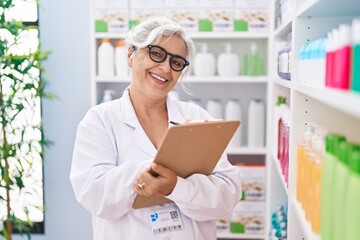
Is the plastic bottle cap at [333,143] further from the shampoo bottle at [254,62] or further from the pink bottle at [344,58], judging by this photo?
the shampoo bottle at [254,62]

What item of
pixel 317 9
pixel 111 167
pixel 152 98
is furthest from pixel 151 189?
pixel 317 9

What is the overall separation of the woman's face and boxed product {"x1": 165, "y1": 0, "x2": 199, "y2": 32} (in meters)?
1.41

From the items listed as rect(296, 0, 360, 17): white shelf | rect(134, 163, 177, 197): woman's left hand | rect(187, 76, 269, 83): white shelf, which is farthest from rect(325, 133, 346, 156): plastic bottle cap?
rect(187, 76, 269, 83): white shelf

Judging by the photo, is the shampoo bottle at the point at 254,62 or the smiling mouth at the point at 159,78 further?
the shampoo bottle at the point at 254,62

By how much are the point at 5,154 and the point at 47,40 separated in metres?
1.05

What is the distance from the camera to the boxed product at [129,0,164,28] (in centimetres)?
325

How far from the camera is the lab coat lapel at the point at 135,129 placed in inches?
73.5

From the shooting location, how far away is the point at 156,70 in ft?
6.08

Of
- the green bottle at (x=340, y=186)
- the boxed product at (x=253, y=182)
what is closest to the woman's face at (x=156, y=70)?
the green bottle at (x=340, y=186)

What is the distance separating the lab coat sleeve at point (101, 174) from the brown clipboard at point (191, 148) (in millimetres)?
71

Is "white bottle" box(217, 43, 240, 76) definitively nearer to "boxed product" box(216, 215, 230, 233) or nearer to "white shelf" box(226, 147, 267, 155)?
"white shelf" box(226, 147, 267, 155)

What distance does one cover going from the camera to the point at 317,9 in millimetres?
1581

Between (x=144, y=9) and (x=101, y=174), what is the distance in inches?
71.5

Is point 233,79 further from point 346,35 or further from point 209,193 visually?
point 346,35
